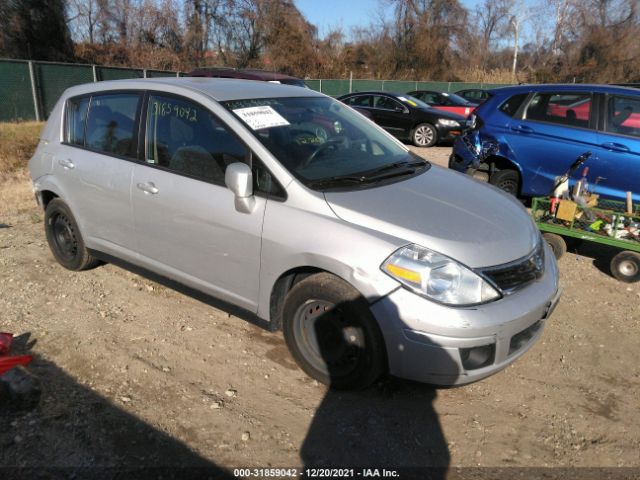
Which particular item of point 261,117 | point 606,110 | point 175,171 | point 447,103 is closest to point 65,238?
point 175,171

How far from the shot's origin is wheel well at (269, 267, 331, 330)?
307 cm

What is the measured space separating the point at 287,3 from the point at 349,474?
37.7 meters

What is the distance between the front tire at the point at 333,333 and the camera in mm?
2809

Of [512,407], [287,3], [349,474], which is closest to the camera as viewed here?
[349,474]

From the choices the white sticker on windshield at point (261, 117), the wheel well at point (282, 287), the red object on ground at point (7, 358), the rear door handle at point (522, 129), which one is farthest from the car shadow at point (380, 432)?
the rear door handle at point (522, 129)

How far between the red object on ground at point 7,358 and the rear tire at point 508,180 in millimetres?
5313

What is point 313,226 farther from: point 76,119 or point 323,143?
point 76,119

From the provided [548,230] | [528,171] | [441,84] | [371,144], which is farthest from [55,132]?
[441,84]

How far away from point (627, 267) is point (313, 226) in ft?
11.7

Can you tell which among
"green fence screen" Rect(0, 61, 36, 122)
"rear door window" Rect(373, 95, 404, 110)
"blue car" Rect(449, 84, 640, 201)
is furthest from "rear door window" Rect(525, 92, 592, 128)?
"green fence screen" Rect(0, 61, 36, 122)

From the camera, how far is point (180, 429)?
9.12ft

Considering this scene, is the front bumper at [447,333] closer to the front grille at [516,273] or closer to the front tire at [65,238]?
the front grille at [516,273]

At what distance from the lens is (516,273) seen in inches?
113

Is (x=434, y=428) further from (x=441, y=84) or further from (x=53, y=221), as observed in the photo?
(x=441, y=84)
